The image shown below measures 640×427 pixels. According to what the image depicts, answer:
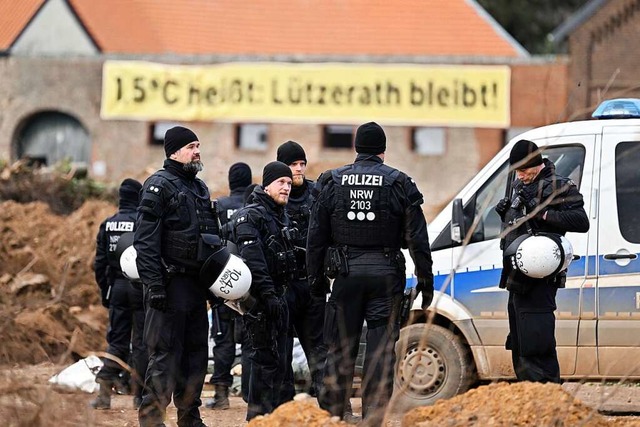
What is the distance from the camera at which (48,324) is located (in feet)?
46.0

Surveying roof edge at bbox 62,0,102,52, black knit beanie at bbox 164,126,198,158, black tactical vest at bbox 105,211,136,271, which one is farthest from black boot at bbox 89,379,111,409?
roof edge at bbox 62,0,102,52

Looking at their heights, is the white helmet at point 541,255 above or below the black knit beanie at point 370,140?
below

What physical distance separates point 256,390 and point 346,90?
1076 inches

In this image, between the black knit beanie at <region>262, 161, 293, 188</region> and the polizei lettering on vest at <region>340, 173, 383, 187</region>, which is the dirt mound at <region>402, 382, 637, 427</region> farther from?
the black knit beanie at <region>262, 161, 293, 188</region>

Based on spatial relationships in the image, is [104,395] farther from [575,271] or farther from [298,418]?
[298,418]

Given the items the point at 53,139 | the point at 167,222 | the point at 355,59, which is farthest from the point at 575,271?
the point at 53,139

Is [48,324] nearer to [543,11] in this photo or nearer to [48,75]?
[48,75]

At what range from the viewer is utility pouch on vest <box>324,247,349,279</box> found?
8227 mm

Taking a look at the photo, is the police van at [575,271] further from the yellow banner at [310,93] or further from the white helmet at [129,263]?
the yellow banner at [310,93]

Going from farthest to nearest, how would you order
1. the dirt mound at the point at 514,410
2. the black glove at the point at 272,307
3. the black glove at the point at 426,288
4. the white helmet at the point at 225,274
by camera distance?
the black glove at the point at 272,307 < the white helmet at the point at 225,274 < the black glove at the point at 426,288 < the dirt mound at the point at 514,410

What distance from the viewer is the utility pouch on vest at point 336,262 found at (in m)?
8.23

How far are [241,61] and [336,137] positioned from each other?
3.63m

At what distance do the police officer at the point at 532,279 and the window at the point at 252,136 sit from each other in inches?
1114

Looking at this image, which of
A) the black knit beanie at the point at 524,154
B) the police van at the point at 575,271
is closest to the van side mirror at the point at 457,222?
the police van at the point at 575,271
